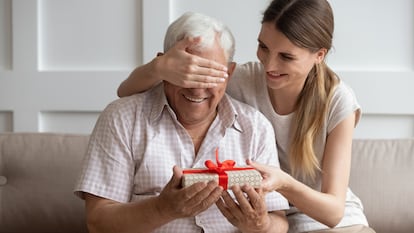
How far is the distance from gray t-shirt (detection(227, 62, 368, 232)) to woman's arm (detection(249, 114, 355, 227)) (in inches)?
1.2

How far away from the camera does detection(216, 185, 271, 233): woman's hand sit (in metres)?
1.44

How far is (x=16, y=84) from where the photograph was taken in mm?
2533

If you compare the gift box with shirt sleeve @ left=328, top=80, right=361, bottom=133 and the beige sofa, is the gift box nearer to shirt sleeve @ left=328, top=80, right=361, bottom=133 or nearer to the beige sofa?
shirt sleeve @ left=328, top=80, right=361, bottom=133

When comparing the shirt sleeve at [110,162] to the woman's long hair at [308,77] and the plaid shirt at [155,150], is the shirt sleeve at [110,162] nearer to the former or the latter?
the plaid shirt at [155,150]

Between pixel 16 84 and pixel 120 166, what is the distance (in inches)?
43.5

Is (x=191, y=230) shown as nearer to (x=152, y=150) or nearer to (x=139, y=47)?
(x=152, y=150)

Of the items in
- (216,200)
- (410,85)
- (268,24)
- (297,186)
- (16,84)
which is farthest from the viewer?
(16,84)

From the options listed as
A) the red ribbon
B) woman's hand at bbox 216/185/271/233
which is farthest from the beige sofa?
the red ribbon

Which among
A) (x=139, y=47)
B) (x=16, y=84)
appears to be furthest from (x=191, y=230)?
(x=16, y=84)

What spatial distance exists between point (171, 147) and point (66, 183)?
613 millimetres

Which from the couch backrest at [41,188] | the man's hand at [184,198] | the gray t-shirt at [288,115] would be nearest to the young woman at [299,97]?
the gray t-shirt at [288,115]

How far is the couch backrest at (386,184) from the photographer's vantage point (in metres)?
2.05

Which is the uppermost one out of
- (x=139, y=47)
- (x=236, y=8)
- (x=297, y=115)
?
(x=236, y=8)

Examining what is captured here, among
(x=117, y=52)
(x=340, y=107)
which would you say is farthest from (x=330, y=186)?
(x=117, y=52)
